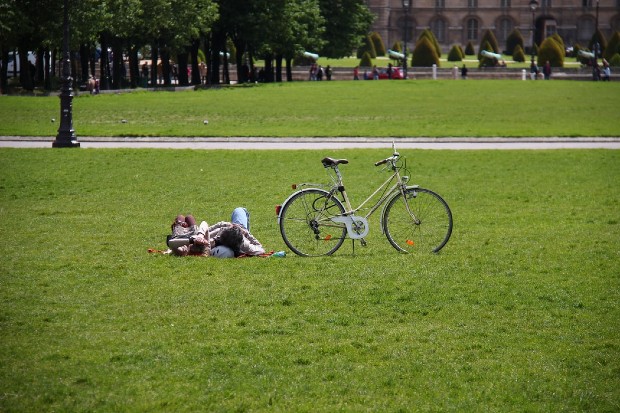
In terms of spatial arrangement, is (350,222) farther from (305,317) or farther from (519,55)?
(519,55)

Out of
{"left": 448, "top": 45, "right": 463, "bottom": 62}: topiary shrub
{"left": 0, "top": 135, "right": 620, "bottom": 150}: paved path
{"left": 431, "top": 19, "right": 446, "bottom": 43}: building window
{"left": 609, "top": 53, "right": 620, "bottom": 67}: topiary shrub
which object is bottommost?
{"left": 0, "top": 135, "right": 620, "bottom": 150}: paved path

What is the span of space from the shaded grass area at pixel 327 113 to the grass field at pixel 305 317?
15.7 metres

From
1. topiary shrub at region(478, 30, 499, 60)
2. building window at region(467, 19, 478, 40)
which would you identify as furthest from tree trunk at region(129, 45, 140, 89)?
building window at region(467, 19, 478, 40)

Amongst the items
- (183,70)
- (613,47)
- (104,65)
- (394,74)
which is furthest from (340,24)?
(613,47)

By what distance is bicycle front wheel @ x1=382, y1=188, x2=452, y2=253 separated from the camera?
11953 millimetres

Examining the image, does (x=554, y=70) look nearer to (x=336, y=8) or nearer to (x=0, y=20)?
(x=336, y=8)

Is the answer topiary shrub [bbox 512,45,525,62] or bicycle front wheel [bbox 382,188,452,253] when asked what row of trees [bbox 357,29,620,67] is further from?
bicycle front wheel [bbox 382,188,452,253]

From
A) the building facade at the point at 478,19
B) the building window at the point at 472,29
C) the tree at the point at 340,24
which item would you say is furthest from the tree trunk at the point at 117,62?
the building window at the point at 472,29

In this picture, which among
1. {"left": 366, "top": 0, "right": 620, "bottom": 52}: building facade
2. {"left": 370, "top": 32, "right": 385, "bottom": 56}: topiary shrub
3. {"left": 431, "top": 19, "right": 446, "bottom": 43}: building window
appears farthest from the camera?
{"left": 431, "top": 19, "right": 446, "bottom": 43}: building window

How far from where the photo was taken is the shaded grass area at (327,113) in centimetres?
3181

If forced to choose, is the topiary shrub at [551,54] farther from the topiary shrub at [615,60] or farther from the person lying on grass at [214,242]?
the person lying on grass at [214,242]

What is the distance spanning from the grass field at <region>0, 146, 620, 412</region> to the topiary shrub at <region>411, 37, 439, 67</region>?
87321 mm

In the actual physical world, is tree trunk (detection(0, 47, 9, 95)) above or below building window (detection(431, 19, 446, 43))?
below

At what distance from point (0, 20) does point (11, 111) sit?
8375mm
